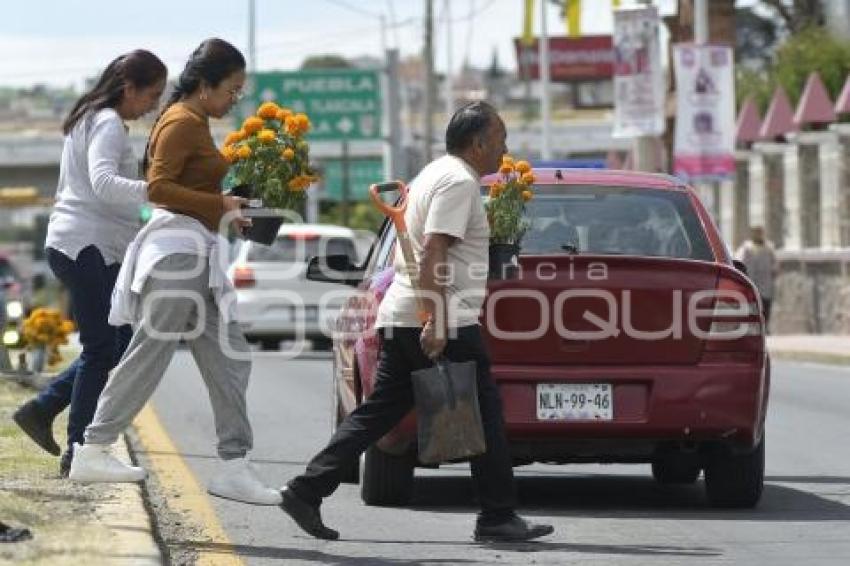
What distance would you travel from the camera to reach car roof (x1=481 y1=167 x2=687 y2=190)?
11953 millimetres

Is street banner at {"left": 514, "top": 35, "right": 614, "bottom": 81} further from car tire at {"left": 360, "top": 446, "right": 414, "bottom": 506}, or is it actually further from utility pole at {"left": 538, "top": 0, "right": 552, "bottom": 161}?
car tire at {"left": 360, "top": 446, "right": 414, "bottom": 506}

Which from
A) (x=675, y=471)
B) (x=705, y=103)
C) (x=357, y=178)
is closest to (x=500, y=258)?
(x=675, y=471)

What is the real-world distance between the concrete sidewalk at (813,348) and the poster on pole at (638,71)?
182 inches

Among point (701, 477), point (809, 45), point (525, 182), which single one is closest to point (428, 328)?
point (525, 182)

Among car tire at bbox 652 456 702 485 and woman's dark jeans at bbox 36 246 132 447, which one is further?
car tire at bbox 652 456 702 485

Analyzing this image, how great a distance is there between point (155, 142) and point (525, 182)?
1906 mm

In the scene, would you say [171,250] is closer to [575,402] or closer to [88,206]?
[88,206]

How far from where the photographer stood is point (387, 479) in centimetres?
1142

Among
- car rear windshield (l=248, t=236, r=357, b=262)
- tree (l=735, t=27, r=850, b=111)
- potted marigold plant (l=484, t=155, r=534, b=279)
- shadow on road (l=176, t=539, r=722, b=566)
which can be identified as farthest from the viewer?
tree (l=735, t=27, r=850, b=111)

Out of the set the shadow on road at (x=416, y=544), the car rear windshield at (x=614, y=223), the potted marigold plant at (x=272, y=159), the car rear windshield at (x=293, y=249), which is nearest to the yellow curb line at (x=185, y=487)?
the shadow on road at (x=416, y=544)

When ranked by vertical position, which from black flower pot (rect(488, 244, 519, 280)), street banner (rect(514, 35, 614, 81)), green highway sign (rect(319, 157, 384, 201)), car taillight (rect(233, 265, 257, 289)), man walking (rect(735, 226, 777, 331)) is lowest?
green highway sign (rect(319, 157, 384, 201))

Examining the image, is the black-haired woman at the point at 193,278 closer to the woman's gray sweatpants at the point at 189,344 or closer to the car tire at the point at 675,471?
the woman's gray sweatpants at the point at 189,344

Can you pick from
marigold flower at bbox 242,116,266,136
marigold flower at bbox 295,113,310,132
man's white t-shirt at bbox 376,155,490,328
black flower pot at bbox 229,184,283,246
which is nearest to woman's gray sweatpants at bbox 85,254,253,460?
black flower pot at bbox 229,184,283,246

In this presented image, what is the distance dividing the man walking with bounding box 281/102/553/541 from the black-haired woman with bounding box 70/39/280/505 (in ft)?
0.96
